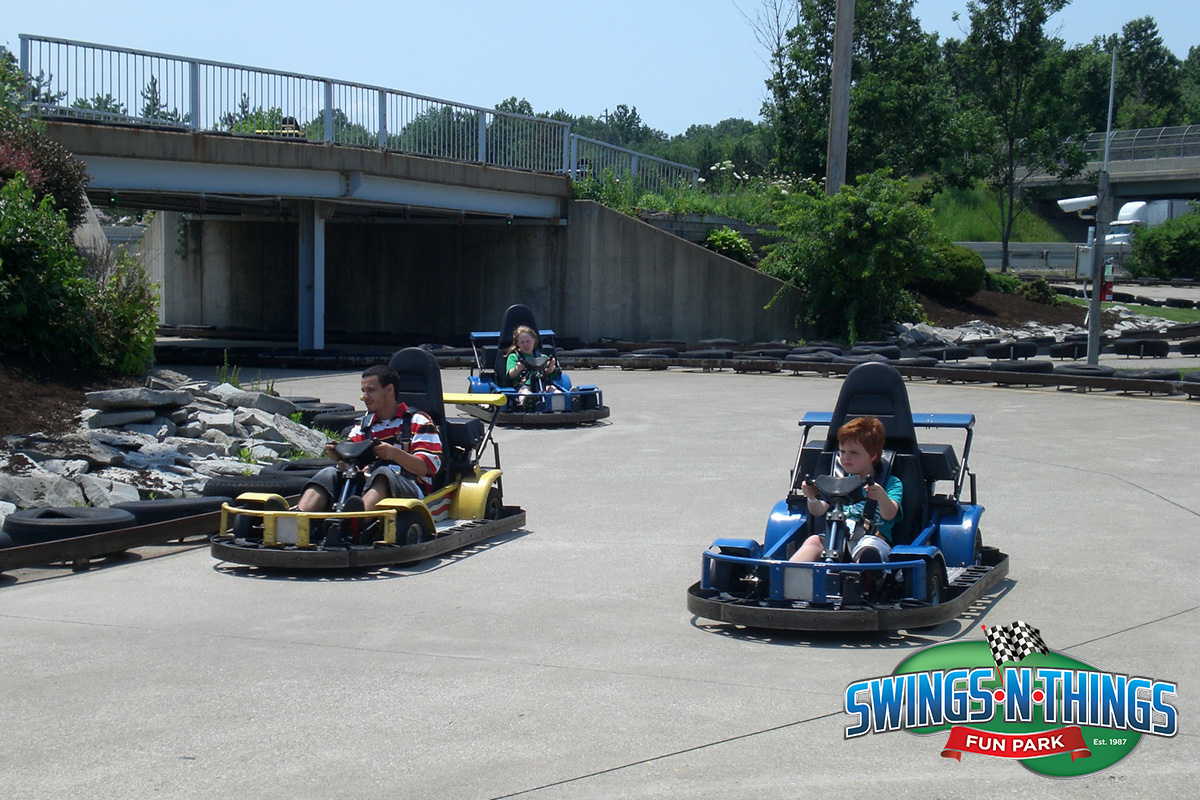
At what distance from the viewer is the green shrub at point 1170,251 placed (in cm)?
4903

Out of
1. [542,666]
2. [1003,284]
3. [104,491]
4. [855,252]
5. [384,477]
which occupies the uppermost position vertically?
[855,252]

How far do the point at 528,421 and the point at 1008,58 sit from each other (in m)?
27.3

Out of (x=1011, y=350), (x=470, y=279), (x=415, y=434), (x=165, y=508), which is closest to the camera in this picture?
(x=415, y=434)

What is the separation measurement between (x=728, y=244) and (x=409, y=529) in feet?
74.3

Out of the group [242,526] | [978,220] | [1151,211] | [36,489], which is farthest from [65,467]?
[1151,211]

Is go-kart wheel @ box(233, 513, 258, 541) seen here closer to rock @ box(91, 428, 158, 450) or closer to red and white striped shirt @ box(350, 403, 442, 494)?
red and white striped shirt @ box(350, 403, 442, 494)

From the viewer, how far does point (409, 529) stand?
7160 mm

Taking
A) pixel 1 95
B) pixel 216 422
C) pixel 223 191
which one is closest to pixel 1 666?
pixel 216 422

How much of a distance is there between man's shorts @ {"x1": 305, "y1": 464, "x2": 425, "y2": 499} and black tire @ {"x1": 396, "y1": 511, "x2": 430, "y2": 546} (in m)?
0.28

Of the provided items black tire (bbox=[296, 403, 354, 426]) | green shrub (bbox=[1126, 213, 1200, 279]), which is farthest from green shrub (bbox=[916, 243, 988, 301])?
green shrub (bbox=[1126, 213, 1200, 279])

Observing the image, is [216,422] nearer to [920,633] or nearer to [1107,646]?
[920,633]

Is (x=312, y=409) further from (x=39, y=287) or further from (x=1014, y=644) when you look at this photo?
(x=1014, y=644)

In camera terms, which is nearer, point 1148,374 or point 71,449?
point 71,449

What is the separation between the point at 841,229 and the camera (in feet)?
85.8
